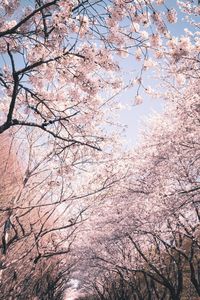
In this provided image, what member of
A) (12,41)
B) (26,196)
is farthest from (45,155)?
(12,41)

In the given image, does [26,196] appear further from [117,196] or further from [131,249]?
[131,249]

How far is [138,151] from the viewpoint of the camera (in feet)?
51.4

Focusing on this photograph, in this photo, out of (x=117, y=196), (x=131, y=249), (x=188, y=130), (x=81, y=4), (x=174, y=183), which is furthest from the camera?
(x=131, y=249)

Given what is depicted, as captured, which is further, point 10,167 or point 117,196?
point 117,196

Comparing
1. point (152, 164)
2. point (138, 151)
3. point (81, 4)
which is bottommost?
point (81, 4)

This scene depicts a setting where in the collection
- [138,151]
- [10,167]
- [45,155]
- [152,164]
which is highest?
[138,151]

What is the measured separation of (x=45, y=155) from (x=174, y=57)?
5.85 metres

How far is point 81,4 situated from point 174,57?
1.39 meters

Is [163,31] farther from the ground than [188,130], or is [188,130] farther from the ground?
[188,130]

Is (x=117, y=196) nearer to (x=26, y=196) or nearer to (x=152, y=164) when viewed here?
(x=152, y=164)

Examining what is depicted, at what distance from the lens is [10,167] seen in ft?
45.2

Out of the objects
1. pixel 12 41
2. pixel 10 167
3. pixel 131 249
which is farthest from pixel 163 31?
pixel 131 249

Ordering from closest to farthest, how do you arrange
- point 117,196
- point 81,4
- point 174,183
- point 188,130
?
point 81,4
point 188,130
point 174,183
point 117,196

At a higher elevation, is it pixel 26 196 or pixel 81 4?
pixel 81 4
